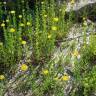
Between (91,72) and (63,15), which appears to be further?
(63,15)

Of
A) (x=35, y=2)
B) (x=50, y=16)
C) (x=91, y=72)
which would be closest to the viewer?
(x=91, y=72)

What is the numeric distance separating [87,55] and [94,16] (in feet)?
3.76

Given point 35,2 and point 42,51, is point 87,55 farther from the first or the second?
point 35,2

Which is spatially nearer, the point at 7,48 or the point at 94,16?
the point at 7,48

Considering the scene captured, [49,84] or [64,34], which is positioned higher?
[64,34]

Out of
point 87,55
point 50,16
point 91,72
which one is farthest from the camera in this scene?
point 50,16

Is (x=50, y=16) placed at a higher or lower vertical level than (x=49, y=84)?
higher

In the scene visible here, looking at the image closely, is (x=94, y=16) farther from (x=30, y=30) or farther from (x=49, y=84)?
(x=49, y=84)

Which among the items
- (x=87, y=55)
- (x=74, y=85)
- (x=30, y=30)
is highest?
(x=30, y=30)

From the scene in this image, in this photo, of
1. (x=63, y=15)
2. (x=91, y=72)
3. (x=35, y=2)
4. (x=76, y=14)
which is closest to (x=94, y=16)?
(x=76, y=14)

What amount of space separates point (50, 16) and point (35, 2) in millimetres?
655

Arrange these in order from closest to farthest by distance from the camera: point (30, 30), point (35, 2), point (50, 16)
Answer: point (30, 30), point (50, 16), point (35, 2)

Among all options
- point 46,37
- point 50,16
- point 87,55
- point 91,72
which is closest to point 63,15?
point 50,16

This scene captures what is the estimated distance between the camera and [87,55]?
14.4 ft
